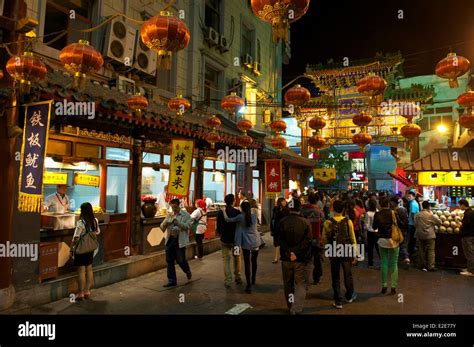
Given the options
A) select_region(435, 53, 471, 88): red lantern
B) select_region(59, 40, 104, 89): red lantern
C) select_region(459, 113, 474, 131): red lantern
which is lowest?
select_region(459, 113, 474, 131): red lantern

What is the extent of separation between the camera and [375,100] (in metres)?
9.23

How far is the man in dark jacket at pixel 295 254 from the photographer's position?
5.91 m

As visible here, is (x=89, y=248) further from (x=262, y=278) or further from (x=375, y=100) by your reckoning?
(x=375, y=100)

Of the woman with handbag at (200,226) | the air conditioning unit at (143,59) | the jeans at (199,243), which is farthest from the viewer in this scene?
the air conditioning unit at (143,59)

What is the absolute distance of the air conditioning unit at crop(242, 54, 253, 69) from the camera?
1861cm

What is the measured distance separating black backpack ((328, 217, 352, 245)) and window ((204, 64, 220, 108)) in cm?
1079

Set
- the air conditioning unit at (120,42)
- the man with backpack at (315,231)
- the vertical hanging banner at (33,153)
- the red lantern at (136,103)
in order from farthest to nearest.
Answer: the air conditioning unit at (120,42) → the red lantern at (136,103) → the man with backpack at (315,231) → the vertical hanging banner at (33,153)

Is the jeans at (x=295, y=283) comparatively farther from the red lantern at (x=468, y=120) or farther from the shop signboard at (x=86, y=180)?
the red lantern at (x=468, y=120)

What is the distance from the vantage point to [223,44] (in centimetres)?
1639

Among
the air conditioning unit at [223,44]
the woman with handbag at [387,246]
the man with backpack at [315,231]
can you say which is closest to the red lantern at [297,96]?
the man with backpack at [315,231]

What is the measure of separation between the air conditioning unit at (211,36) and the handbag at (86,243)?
11.8 metres

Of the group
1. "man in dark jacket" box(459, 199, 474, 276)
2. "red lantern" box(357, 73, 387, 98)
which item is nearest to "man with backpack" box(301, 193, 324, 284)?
"red lantern" box(357, 73, 387, 98)

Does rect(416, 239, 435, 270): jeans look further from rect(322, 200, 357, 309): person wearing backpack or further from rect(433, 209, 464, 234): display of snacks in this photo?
rect(322, 200, 357, 309): person wearing backpack
